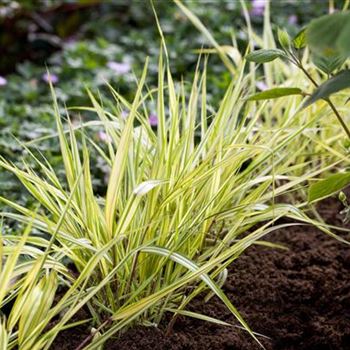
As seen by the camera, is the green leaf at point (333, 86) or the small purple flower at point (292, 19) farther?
the small purple flower at point (292, 19)

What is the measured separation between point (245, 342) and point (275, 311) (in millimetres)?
139

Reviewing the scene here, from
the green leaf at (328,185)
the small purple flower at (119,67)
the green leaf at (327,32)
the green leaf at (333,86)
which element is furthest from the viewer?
the small purple flower at (119,67)

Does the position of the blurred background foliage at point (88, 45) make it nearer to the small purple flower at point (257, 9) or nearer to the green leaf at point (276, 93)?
the small purple flower at point (257, 9)

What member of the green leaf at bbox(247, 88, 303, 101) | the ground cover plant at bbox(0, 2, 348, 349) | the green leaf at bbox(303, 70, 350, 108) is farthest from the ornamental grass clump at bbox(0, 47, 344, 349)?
the green leaf at bbox(303, 70, 350, 108)

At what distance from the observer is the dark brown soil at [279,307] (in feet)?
4.67

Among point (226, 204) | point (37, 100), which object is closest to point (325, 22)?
point (226, 204)

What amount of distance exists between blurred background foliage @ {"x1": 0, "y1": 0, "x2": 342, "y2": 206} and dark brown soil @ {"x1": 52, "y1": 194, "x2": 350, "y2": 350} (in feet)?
1.90

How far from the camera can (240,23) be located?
129 inches

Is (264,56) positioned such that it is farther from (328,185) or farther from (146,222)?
(146,222)

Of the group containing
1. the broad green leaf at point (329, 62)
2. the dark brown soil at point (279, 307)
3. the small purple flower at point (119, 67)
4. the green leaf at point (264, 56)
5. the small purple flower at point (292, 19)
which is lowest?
the dark brown soil at point (279, 307)

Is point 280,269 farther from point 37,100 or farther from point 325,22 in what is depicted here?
point 37,100

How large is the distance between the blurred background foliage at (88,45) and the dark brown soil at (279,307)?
1.90 ft

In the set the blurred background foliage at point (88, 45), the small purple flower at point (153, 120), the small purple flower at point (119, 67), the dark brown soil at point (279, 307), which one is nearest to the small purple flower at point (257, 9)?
the blurred background foliage at point (88, 45)

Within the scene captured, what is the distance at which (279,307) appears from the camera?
5.11 ft
